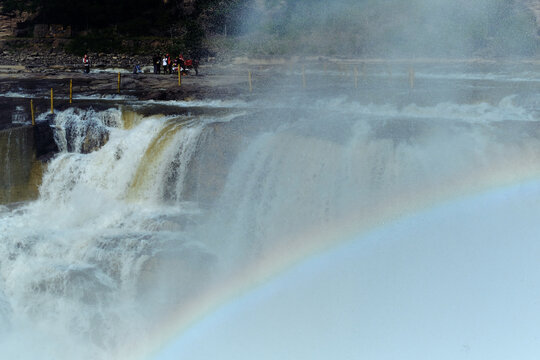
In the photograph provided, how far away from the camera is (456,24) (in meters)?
29.0

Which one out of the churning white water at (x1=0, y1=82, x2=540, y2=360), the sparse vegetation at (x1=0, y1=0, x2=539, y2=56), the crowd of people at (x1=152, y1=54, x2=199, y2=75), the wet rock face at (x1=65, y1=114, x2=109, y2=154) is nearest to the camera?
the churning white water at (x1=0, y1=82, x2=540, y2=360)

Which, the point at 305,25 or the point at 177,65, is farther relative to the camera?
the point at 305,25

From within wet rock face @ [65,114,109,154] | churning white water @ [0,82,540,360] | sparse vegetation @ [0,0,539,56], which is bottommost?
churning white water @ [0,82,540,360]

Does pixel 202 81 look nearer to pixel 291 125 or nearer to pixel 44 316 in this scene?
pixel 291 125

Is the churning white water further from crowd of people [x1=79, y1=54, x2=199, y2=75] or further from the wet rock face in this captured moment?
crowd of people [x1=79, y1=54, x2=199, y2=75]

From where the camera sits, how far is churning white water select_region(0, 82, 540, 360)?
10984 mm

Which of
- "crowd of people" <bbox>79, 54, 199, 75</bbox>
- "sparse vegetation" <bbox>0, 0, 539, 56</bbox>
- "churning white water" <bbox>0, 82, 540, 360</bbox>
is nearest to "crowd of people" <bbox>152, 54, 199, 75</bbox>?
"crowd of people" <bbox>79, 54, 199, 75</bbox>

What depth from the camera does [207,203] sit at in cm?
1286

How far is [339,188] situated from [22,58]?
2957cm

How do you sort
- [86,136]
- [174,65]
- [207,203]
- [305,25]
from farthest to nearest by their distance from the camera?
[305,25], [174,65], [86,136], [207,203]

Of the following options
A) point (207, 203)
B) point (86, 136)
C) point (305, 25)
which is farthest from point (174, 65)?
point (207, 203)

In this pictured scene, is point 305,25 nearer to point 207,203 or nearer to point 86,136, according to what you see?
point 86,136

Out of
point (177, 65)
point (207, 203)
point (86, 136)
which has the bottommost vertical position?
point (207, 203)

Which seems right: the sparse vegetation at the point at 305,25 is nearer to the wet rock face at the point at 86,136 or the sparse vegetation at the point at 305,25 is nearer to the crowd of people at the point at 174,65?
the crowd of people at the point at 174,65
